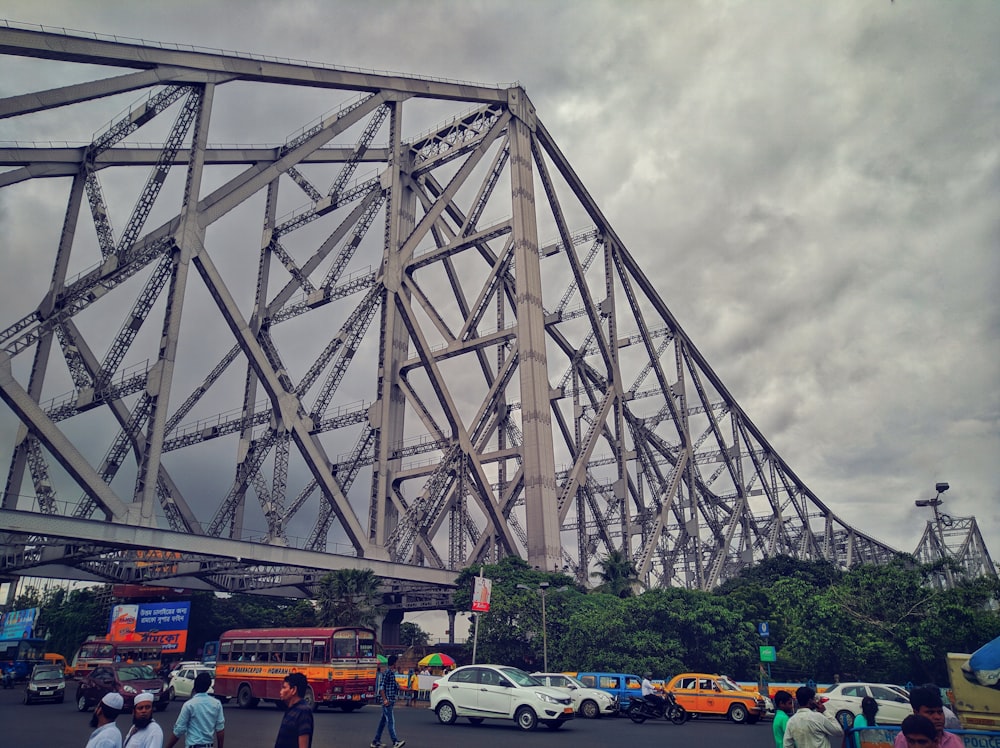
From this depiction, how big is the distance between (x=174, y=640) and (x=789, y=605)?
136 ft

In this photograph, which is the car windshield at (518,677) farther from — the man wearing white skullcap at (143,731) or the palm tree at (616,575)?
the palm tree at (616,575)

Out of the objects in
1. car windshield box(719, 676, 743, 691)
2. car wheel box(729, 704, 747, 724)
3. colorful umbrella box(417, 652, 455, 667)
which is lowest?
car wheel box(729, 704, 747, 724)

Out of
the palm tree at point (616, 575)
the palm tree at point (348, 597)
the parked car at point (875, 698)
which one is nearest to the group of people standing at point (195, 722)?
the parked car at point (875, 698)

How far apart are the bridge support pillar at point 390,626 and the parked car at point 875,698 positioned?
3685cm

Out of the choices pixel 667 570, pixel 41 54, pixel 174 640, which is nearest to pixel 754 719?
pixel 41 54

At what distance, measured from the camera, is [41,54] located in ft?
89.4

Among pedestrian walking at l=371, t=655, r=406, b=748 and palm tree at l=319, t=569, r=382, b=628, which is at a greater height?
palm tree at l=319, t=569, r=382, b=628

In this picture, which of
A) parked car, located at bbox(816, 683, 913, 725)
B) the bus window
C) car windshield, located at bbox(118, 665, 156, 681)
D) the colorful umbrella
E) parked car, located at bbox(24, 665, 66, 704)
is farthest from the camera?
the colorful umbrella

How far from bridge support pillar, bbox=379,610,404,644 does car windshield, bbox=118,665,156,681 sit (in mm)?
29519

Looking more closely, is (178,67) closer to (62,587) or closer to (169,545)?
(169,545)

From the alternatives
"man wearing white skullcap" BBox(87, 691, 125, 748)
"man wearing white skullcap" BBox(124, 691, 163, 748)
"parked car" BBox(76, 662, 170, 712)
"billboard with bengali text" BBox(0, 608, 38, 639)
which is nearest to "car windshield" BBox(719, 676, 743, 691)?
"parked car" BBox(76, 662, 170, 712)

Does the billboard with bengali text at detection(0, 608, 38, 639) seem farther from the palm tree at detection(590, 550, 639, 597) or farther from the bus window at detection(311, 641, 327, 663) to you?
the bus window at detection(311, 641, 327, 663)

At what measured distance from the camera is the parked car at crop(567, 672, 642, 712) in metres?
24.4

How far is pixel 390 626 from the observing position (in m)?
53.5
